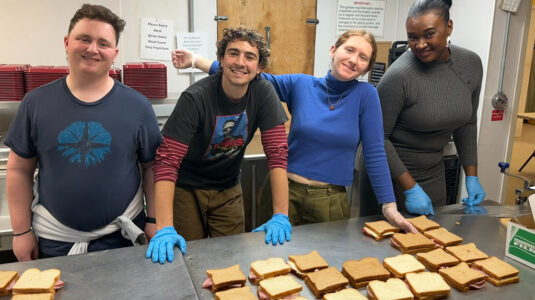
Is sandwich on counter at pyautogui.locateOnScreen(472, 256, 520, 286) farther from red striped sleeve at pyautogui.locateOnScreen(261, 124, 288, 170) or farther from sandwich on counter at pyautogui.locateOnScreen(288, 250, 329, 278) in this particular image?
red striped sleeve at pyautogui.locateOnScreen(261, 124, 288, 170)

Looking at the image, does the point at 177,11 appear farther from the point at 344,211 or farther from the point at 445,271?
the point at 445,271

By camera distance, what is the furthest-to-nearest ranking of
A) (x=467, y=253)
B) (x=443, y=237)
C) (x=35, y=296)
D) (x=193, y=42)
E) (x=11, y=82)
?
1. (x=193, y=42)
2. (x=11, y=82)
3. (x=443, y=237)
4. (x=467, y=253)
5. (x=35, y=296)

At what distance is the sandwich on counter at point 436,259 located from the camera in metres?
1.33

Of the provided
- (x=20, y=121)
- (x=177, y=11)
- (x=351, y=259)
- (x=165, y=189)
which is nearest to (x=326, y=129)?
(x=351, y=259)

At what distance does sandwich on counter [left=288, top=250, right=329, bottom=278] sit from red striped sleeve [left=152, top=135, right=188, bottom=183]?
51 cm

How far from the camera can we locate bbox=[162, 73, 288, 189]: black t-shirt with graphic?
1.49 meters

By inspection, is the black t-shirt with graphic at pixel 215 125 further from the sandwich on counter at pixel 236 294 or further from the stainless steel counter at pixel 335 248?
the sandwich on counter at pixel 236 294

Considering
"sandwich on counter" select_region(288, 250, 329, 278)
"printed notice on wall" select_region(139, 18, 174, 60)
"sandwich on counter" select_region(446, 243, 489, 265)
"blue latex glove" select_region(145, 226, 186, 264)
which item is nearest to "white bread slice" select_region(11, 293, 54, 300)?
"blue latex glove" select_region(145, 226, 186, 264)

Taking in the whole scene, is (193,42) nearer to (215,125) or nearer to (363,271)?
(215,125)

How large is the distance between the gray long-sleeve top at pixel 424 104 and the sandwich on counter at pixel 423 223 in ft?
0.79

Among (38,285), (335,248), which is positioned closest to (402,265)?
(335,248)

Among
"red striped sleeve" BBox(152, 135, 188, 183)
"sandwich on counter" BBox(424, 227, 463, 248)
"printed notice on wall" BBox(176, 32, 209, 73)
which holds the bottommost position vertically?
"sandwich on counter" BBox(424, 227, 463, 248)

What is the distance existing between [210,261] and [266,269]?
0.20m

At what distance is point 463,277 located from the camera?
1238 mm
